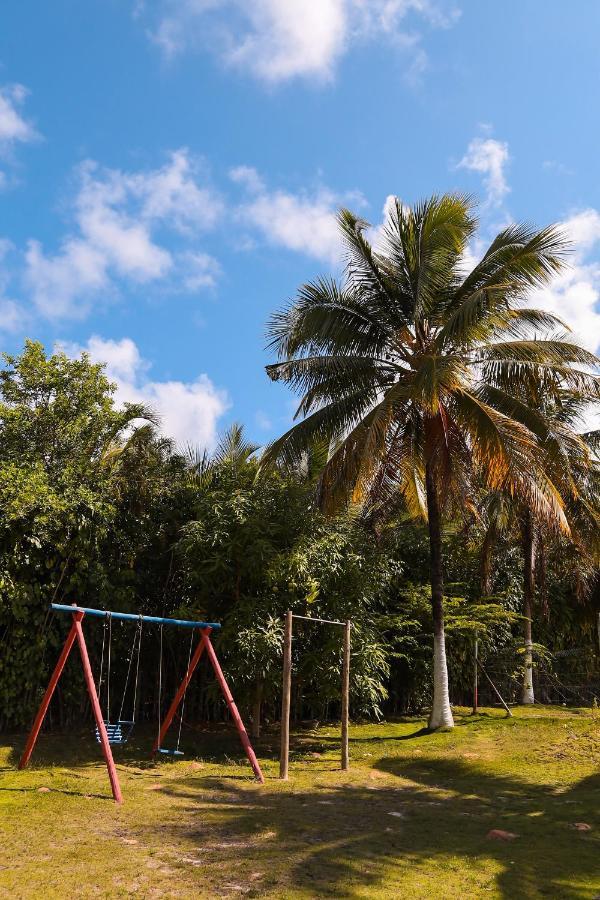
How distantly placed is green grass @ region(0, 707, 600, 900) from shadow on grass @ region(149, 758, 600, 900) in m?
0.02

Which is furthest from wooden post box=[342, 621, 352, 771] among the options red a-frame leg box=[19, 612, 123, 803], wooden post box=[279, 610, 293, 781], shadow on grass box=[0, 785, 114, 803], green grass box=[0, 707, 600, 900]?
shadow on grass box=[0, 785, 114, 803]

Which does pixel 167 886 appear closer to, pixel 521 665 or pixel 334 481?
pixel 334 481

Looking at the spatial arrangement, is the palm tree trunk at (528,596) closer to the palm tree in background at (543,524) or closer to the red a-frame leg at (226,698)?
the palm tree in background at (543,524)

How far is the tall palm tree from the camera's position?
11.9 m

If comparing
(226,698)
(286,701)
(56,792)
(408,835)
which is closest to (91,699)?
(56,792)

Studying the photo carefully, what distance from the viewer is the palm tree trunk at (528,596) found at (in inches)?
617

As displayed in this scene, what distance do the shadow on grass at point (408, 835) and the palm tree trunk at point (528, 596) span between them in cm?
654

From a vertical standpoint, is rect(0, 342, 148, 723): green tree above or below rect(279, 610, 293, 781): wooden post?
above

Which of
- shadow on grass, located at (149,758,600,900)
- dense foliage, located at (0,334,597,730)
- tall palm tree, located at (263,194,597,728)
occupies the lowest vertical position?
shadow on grass, located at (149,758,600,900)

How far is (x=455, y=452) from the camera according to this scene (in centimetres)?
1287

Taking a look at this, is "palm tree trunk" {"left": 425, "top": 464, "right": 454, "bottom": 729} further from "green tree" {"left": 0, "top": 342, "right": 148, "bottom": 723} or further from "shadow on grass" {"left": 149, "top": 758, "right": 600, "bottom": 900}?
"green tree" {"left": 0, "top": 342, "right": 148, "bottom": 723}

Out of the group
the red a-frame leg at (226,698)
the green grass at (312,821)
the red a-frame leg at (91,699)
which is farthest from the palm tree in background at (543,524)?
the red a-frame leg at (91,699)

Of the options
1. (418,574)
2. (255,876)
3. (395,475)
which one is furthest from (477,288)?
(255,876)

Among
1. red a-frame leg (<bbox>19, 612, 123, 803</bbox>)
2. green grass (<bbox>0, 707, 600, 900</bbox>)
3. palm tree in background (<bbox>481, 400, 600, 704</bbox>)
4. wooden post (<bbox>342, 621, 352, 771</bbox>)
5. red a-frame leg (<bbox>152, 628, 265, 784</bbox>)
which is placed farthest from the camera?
palm tree in background (<bbox>481, 400, 600, 704</bbox>)
